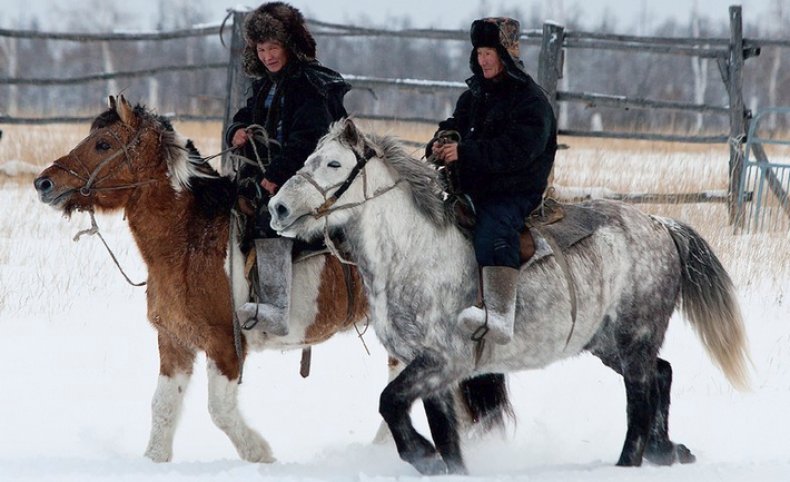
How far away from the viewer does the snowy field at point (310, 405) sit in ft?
15.9

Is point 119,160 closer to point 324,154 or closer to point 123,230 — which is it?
point 324,154

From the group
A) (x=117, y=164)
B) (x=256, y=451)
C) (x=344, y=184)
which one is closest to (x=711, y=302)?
(x=344, y=184)

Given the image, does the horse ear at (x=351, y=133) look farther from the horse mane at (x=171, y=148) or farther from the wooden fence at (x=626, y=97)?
the wooden fence at (x=626, y=97)

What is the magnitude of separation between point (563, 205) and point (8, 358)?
4295 mm

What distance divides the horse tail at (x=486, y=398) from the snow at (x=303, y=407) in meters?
0.12

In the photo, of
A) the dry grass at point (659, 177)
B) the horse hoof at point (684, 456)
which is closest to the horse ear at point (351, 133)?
the dry grass at point (659, 177)

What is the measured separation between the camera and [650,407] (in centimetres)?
520

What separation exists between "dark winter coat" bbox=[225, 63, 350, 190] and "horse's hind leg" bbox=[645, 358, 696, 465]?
6.93ft

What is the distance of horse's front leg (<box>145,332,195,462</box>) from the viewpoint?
210 inches

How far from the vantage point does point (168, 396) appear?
5332 millimetres

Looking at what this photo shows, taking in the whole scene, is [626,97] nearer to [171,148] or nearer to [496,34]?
[496,34]

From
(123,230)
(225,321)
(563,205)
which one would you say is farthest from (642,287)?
(123,230)

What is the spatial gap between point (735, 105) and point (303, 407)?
20.3 feet

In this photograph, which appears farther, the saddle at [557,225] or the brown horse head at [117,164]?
the brown horse head at [117,164]
